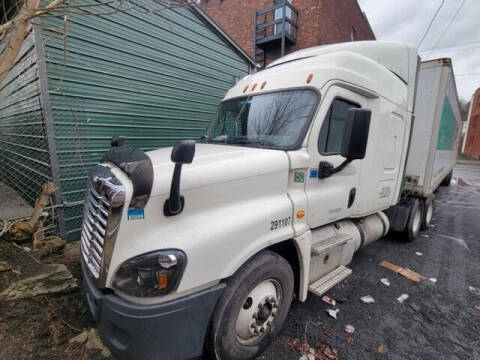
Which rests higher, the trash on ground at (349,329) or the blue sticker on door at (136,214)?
the blue sticker on door at (136,214)

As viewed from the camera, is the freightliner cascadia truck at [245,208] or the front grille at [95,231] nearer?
the freightliner cascadia truck at [245,208]

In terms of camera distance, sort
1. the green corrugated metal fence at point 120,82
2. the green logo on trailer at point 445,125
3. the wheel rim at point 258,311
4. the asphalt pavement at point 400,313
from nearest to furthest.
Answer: the wheel rim at point 258,311 → the asphalt pavement at point 400,313 → the green corrugated metal fence at point 120,82 → the green logo on trailer at point 445,125

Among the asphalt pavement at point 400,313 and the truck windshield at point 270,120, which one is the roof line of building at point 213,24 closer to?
the truck windshield at point 270,120

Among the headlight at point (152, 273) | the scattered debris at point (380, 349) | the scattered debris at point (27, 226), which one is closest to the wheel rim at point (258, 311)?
the headlight at point (152, 273)

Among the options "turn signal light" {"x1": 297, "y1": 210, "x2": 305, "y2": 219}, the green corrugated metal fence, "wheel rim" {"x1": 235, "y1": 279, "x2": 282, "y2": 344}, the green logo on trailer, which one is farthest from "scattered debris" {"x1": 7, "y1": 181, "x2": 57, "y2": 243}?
the green logo on trailer

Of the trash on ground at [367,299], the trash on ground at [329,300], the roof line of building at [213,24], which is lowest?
the trash on ground at [367,299]

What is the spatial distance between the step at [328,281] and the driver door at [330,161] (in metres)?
0.66

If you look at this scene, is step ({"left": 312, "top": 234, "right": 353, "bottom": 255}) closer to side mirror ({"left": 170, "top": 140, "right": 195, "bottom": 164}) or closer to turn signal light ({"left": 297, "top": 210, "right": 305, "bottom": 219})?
turn signal light ({"left": 297, "top": 210, "right": 305, "bottom": 219})

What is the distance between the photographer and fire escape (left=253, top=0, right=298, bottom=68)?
10.3 m

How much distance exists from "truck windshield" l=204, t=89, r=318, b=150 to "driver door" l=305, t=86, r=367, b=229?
15 cm

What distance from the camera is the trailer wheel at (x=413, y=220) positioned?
4.88 m

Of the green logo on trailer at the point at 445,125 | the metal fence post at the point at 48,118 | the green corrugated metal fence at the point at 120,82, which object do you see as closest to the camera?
the metal fence post at the point at 48,118

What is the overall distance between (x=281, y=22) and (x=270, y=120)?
9705 mm

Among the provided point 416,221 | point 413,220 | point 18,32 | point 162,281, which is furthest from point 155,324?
point 416,221
